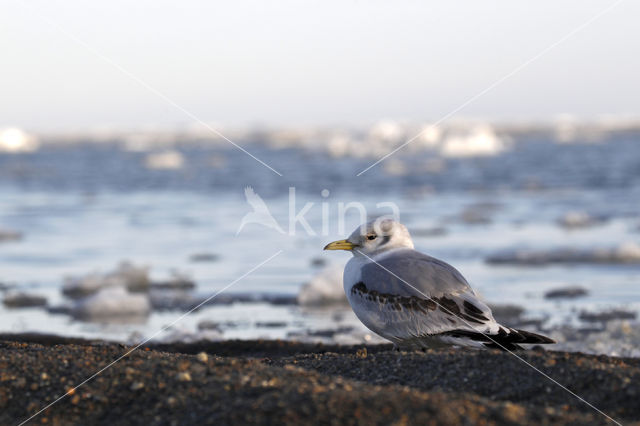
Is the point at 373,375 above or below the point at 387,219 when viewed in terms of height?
below

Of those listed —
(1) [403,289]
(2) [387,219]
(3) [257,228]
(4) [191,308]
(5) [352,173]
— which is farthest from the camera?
(5) [352,173]

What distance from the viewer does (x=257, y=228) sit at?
49.3 ft

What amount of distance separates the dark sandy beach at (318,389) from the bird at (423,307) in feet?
0.54

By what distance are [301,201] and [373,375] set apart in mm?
14944

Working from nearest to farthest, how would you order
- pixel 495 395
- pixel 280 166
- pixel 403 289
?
pixel 495 395 < pixel 403 289 < pixel 280 166

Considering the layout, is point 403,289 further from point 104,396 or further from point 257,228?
point 257,228

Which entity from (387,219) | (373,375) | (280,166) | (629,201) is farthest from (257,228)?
(280,166)

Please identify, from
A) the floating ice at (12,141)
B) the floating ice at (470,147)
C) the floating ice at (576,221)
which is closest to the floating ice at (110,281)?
the floating ice at (576,221)

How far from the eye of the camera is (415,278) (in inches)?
188

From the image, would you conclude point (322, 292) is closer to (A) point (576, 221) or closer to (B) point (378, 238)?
(B) point (378, 238)

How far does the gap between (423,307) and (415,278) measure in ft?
0.61

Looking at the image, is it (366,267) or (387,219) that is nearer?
(366,267)

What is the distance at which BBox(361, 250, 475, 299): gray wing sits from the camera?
15.5 ft

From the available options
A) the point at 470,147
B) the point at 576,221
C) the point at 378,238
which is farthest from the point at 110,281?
the point at 470,147
